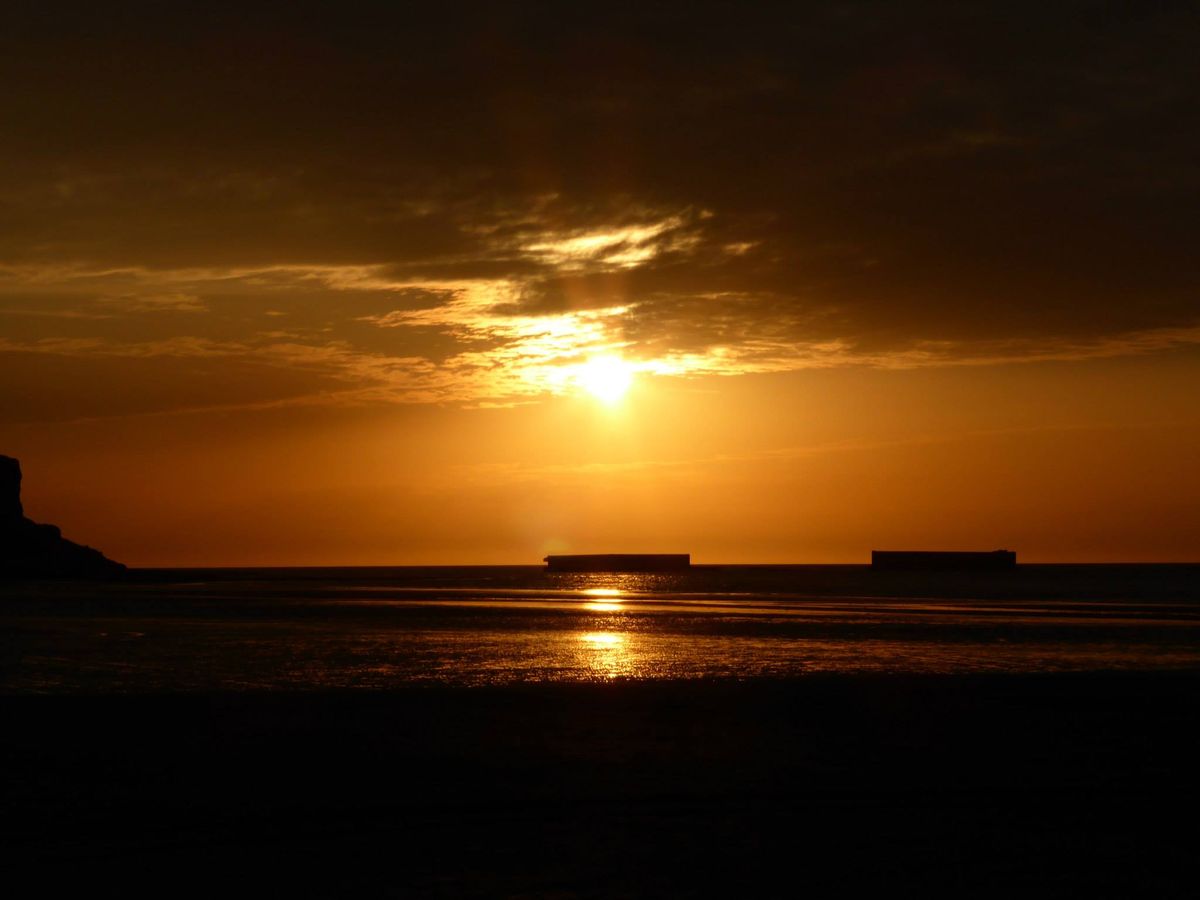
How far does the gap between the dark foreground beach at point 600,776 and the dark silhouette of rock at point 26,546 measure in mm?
154595

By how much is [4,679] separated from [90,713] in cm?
866

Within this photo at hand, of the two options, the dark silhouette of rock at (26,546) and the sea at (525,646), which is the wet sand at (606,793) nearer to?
the sea at (525,646)

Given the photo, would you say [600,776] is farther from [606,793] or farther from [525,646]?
[525,646]

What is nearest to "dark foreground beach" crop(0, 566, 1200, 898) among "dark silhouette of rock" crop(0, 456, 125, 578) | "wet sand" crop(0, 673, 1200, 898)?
"wet sand" crop(0, 673, 1200, 898)

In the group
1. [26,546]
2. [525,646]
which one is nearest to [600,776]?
[525,646]

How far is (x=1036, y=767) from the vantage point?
1580cm

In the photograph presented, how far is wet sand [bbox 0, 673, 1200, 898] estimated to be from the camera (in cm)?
1045

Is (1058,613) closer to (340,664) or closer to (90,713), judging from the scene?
(340,664)

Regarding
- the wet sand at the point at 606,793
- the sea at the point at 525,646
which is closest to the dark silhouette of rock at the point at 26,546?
the sea at the point at 525,646

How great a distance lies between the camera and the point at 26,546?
578 feet

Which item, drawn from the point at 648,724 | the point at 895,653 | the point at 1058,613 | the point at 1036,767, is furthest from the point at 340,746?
the point at 1058,613

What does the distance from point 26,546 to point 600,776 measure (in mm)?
182884

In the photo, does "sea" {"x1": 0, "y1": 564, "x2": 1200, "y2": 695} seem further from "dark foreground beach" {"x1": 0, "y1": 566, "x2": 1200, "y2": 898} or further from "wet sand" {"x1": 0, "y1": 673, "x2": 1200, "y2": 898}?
"wet sand" {"x1": 0, "y1": 673, "x2": 1200, "y2": 898}

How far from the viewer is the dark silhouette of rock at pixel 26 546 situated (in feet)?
562
